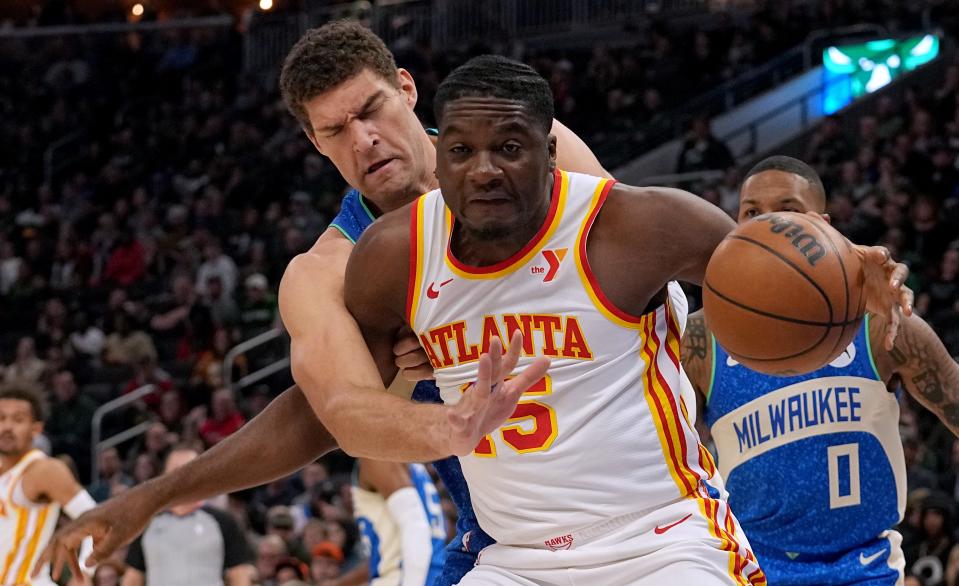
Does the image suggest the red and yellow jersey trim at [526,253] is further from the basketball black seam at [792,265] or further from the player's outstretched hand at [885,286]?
the player's outstretched hand at [885,286]

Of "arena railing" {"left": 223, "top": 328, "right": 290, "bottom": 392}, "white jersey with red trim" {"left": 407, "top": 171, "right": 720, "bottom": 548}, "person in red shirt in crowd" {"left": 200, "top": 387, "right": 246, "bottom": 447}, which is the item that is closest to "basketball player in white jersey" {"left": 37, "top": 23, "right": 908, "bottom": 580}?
"white jersey with red trim" {"left": 407, "top": 171, "right": 720, "bottom": 548}

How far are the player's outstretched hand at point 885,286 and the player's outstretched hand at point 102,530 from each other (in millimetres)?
1957

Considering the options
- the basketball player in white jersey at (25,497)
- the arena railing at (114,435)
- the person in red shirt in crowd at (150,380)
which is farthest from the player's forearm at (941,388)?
the person in red shirt in crowd at (150,380)

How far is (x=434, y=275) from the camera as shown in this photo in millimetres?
3189

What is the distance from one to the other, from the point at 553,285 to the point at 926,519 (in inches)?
234

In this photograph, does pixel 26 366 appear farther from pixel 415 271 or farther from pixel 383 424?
pixel 383 424

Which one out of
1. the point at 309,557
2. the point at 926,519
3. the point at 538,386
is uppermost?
the point at 538,386

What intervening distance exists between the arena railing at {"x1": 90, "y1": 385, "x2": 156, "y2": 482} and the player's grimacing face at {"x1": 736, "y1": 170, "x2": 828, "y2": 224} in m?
10.0

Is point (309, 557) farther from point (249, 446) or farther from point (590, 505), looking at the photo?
point (590, 505)

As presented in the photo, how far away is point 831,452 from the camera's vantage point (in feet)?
14.0

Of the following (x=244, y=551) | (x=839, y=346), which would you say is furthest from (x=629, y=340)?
(x=244, y=551)

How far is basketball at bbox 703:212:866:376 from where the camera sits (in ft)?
9.66

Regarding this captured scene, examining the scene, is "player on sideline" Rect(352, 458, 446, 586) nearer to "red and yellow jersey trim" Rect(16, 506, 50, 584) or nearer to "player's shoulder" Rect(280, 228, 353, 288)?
"red and yellow jersey trim" Rect(16, 506, 50, 584)

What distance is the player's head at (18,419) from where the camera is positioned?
744 centimetres
